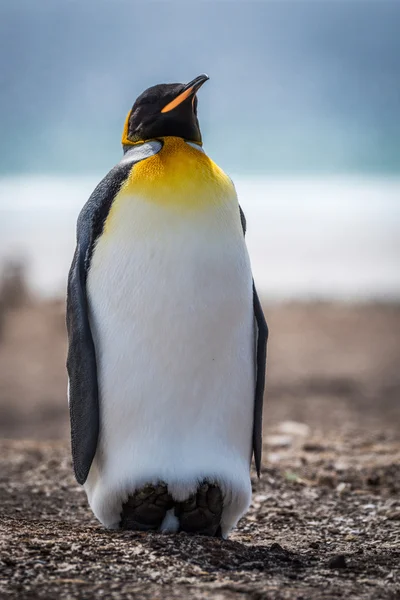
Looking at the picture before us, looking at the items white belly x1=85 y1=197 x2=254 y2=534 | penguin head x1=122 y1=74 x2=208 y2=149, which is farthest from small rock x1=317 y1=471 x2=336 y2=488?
penguin head x1=122 y1=74 x2=208 y2=149

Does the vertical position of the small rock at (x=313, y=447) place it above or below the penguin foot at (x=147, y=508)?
below

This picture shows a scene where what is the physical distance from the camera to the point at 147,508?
155 inches

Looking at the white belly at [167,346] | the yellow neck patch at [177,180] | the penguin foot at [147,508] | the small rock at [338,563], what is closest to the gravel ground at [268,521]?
the small rock at [338,563]

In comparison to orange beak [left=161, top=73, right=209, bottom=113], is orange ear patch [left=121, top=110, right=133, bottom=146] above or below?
below

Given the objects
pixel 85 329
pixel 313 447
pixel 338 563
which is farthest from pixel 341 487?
pixel 85 329

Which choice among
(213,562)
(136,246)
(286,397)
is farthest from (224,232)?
(286,397)

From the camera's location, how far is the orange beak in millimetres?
4113

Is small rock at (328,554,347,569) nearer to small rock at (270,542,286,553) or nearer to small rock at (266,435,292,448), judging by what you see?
small rock at (270,542,286,553)

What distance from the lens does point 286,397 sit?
36.7 feet

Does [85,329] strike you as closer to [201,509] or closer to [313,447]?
[201,509]

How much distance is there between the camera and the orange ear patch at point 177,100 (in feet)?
13.5

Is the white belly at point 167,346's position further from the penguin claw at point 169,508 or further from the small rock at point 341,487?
the small rock at point 341,487

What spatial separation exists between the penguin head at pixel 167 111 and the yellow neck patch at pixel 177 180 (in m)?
0.11

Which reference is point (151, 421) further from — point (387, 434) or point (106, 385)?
point (387, 434)
